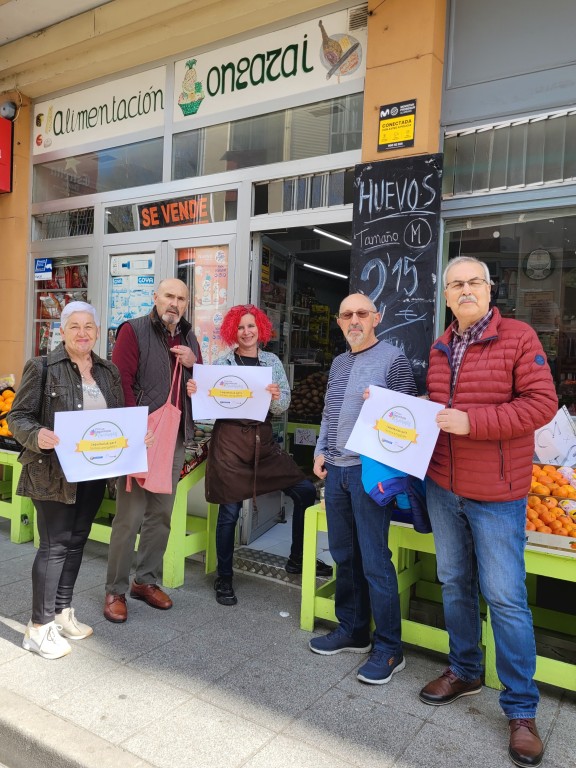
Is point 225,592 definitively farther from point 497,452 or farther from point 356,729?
point 497,452

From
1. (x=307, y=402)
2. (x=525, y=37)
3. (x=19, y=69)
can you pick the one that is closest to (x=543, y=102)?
(x=525, y=37)

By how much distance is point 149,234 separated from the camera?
552 centimetres

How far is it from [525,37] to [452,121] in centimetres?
63

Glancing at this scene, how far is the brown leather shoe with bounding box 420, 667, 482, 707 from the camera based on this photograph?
111 inches

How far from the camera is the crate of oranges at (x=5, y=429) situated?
512 centimetres

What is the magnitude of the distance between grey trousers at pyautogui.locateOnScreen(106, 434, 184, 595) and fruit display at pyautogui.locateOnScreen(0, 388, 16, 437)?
6.66ft

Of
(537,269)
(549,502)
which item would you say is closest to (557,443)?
(549,502)

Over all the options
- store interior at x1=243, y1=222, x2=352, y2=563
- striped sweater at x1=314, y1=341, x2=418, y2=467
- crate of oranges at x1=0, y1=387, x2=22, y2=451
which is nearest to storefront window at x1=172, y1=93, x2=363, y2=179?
store interior at x1=243, y1=222, x2=352, y2=563

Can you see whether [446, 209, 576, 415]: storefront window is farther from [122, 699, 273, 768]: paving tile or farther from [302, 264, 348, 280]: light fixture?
[302, 264, 348, 280]: light fixture

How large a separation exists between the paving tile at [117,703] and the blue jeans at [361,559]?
0.99 metres

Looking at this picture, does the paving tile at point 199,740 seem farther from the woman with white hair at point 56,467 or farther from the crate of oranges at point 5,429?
the crate of oranges at point 5,429

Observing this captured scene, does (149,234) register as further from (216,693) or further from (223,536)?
(216,693)

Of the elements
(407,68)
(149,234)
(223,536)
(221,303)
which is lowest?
(223,536)

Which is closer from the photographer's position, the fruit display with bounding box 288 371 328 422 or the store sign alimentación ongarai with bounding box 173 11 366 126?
the store sign alimentación ongarai with bounding box 173 11 366 126
